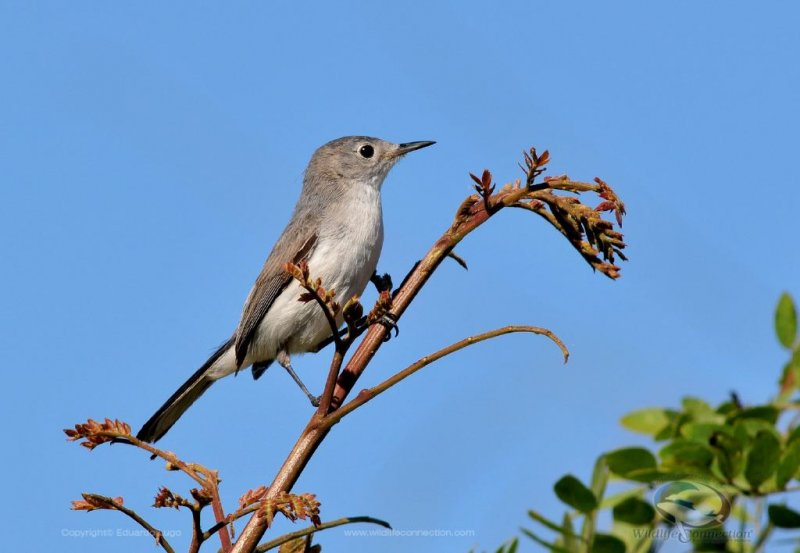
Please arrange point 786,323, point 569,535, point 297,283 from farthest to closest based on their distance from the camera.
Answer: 1. point 297,283
2. point 786,323
3. point 569,535

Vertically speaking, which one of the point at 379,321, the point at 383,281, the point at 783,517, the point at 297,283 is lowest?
the point at 783,517

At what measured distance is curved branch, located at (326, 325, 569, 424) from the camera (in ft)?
5.46

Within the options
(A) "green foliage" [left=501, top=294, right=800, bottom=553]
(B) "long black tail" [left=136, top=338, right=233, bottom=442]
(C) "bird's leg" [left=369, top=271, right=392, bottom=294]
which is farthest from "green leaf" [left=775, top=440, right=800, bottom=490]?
(B) "long black tail" [left=136, top=338, right=233, bottom=442]

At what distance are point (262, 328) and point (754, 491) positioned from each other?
14.6 feet

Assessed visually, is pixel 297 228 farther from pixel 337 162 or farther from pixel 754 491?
pixel 754 491

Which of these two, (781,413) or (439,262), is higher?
(439,262)

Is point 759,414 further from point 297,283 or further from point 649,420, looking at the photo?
point 297,283

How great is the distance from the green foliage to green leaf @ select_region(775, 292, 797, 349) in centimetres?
4

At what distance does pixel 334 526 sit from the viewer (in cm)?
160

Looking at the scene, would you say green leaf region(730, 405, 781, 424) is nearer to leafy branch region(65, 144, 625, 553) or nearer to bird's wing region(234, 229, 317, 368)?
leafy branch region(65, 144, 625, 553)

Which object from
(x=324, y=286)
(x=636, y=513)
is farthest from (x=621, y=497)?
(x=324, y=286)

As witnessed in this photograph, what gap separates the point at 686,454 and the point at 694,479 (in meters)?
0.04

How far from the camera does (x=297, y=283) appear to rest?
5.47 metres

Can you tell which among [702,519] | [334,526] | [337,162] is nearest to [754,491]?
[702,519]
